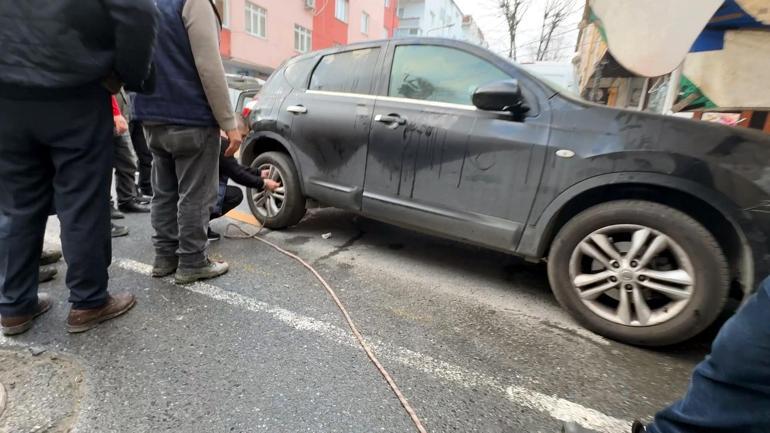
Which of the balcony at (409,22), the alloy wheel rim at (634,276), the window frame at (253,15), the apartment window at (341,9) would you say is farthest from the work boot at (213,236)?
the balcony at (409,22)

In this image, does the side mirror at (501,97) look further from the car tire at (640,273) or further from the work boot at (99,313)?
the work boot at (99,313)

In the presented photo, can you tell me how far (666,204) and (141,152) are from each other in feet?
15.4

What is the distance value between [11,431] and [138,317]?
0.78 meters

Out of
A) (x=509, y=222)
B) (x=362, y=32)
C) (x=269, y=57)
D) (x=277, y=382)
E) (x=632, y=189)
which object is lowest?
(x=277, y=382)

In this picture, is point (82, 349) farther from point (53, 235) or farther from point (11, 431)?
point (53, 235)

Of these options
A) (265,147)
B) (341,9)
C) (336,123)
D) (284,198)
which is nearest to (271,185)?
(284,198)

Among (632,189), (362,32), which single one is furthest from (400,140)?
(362,32)

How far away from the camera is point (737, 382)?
39.1 inches

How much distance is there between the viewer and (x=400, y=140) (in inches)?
108

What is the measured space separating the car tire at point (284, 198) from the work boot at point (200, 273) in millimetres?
920

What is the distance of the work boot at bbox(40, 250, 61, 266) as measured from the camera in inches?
104

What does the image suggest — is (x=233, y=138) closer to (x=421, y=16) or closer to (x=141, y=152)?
(x=141, y=152)

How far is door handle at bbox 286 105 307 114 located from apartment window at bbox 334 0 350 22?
25825 millimetres

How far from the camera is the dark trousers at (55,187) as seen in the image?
1.69 metres
